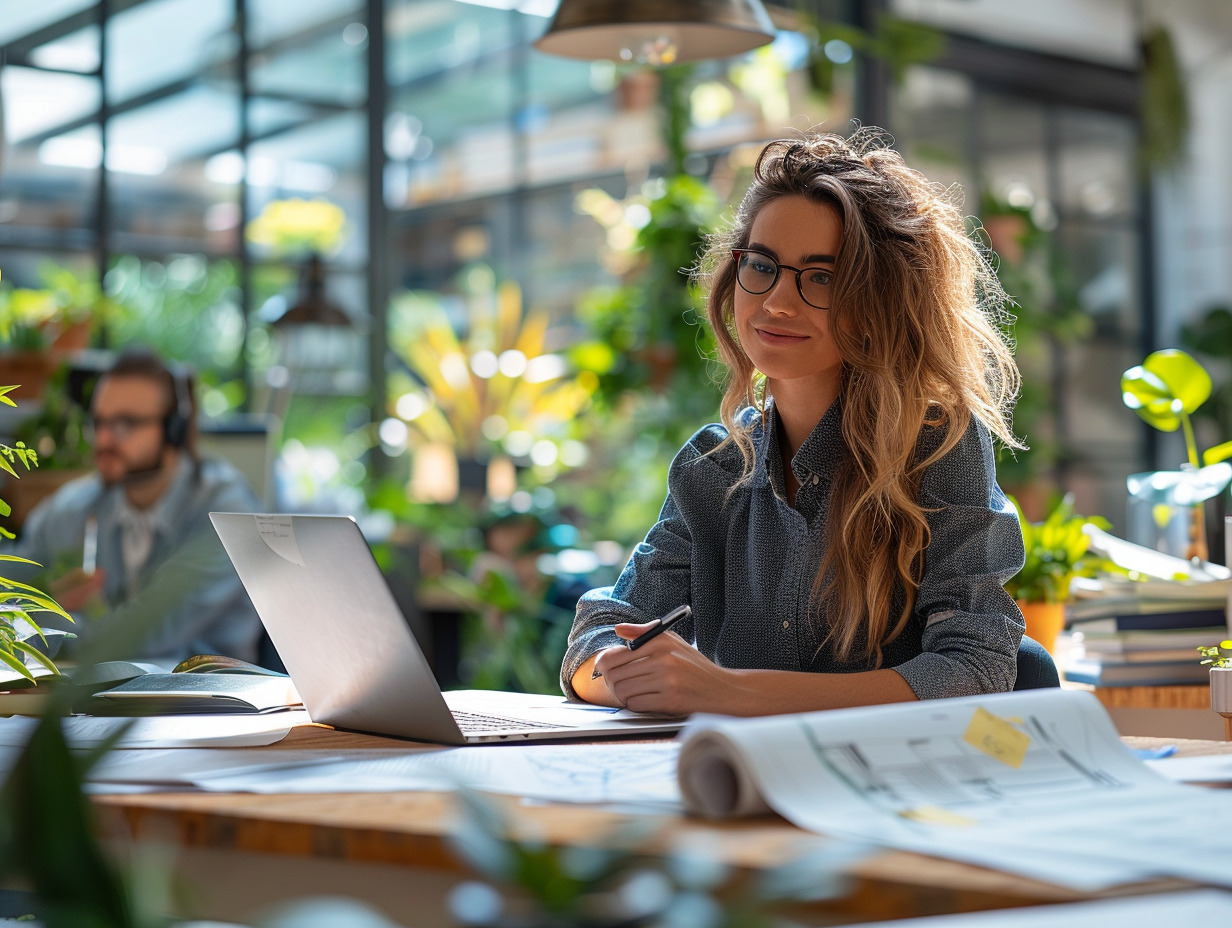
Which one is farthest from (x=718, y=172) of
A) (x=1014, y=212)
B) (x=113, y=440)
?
(x=113, y=440)

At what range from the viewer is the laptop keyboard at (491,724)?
1.20 meters

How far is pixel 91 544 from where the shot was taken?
10.4ft

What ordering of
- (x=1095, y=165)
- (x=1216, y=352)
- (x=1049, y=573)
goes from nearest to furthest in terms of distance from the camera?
(x=1049, y=573), (x=1216, y=352), (x=1095, y=165)

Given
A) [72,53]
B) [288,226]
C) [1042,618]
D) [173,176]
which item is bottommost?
[1042,618]

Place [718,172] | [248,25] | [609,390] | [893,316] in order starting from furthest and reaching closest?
[718,172] < [248,25] < [609,390] < [893,316]

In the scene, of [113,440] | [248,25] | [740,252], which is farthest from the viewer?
[248,25]

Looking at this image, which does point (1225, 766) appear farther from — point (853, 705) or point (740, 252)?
point (740, 252)

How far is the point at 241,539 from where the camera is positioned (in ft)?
4.23

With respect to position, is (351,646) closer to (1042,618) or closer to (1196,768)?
(1196,768)

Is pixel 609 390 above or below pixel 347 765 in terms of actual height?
above

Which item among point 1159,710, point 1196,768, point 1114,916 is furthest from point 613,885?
point 1159,710

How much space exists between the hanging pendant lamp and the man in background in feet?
4.81

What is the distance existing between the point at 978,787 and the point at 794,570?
0.72 metres

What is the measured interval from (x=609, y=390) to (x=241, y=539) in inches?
135
